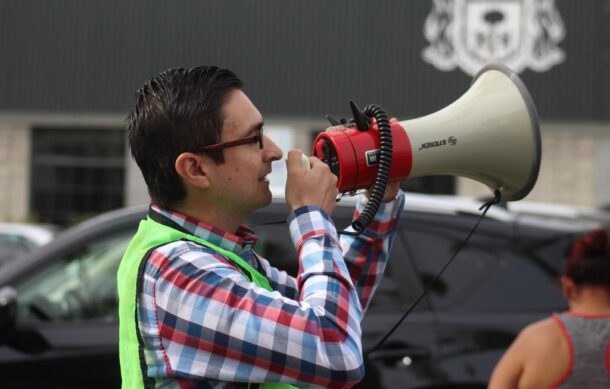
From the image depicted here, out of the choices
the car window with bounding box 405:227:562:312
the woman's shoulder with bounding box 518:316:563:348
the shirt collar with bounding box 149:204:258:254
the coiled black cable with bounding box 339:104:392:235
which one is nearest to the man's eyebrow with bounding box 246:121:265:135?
the shirt collar with bounding box 149:204:258:254

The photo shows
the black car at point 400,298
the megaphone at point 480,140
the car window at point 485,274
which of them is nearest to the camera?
the megaphone at point 480,140

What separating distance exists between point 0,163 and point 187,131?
869 inches

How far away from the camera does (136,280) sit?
1655 millimetres

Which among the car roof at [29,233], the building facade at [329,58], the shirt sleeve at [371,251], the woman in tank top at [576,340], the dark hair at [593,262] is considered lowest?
the car roof at [29,233]

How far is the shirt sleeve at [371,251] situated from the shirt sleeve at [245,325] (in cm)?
48

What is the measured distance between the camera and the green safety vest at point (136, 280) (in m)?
1.66

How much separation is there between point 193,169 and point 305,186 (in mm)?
206

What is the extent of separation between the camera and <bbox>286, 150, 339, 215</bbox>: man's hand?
5.63 feet

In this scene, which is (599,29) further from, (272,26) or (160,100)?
(160,100)

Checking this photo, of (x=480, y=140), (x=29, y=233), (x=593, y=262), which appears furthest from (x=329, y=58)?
(x=480, y=140)

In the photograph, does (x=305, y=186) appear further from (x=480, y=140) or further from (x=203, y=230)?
(x=480, y=140)

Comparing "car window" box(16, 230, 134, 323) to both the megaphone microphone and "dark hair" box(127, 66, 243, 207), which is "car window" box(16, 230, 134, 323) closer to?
the megaphone microphone

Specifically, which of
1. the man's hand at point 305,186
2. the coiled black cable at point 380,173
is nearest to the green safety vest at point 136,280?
the man's hand at point 305,186

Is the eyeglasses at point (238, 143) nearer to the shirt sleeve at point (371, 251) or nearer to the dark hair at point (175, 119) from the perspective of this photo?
the dark hair at point (175, 119)
